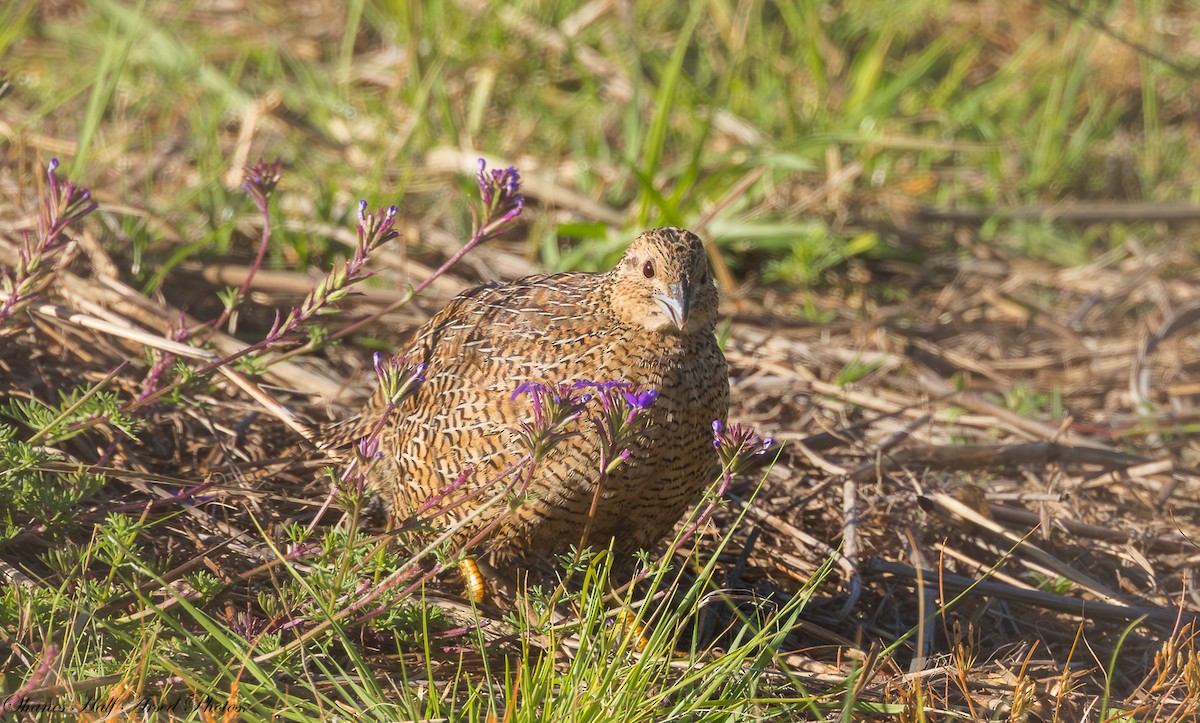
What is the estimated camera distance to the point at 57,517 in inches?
131

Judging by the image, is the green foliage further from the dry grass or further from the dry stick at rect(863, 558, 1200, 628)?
the dry stick at rect(863, 558, 1200, 628)

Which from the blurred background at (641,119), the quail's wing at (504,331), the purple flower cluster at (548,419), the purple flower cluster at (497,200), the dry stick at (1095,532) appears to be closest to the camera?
the purple flower cluster at (548,419)

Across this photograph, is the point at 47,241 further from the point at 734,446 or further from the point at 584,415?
the point at 734,446

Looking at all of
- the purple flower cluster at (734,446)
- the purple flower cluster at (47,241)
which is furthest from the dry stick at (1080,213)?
the purple flower cluster at (47,241)

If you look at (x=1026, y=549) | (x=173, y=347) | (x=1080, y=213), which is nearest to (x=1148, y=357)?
(x=1080, y=213)

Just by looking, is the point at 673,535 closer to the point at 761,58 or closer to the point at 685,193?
the point at 685,193

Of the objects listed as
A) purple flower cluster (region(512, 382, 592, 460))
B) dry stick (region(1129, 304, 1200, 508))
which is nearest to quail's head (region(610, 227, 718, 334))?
purple flower cluster (region(512, 382, 592, 460))

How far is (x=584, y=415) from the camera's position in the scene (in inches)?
132

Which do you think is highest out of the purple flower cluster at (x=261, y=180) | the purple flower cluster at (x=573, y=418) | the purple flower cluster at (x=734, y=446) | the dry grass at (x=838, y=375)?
the purple flower cluster at (x=261, y=180)

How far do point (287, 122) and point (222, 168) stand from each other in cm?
83

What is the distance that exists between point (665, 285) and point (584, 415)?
1.57 feet

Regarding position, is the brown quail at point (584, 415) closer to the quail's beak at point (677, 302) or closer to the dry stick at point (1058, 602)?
the quail's beak at point (677, 302)

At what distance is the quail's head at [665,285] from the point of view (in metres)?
3.57

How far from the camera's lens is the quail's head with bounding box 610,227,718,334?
3.57 meters
